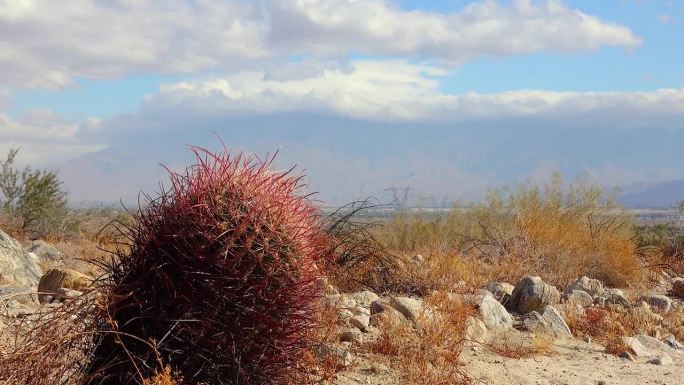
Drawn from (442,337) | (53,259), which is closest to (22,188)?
(53,259)

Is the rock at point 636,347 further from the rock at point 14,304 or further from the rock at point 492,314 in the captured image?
the rock at point 14,304

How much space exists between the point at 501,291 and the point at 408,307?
3445 mm

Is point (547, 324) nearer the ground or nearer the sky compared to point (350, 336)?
nearer the ground

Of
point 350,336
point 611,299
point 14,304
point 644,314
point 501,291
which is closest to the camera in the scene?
point 350,336

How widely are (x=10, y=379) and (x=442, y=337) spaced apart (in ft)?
13.7

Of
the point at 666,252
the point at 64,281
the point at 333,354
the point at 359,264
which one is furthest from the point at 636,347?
the point at 666,252

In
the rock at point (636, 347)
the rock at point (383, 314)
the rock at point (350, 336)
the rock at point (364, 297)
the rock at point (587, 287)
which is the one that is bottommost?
the rock at point (636, 347)

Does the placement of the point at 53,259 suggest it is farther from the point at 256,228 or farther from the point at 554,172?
the point at 554,172

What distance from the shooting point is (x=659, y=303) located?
12.5 meters

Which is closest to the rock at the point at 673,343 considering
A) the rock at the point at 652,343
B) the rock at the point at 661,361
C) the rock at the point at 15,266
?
the rock at the point at 652,343

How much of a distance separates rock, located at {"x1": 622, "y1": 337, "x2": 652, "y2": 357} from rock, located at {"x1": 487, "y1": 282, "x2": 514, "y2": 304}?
82.6 inches

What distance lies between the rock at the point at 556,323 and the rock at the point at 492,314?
59cm

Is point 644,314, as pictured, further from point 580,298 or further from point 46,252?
point 46,252

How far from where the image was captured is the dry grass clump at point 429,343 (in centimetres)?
712
